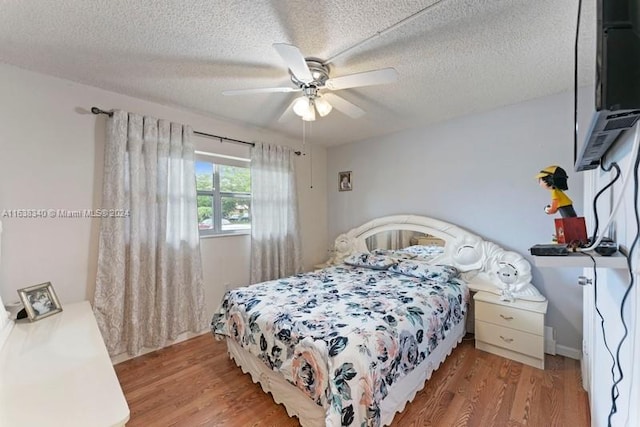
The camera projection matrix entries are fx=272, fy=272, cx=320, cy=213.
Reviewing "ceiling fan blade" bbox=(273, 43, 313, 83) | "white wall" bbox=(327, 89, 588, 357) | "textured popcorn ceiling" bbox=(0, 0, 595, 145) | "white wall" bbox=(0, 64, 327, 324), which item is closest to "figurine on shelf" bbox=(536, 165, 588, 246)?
"textured popcorn ceiling" bbox=(0, 0, 595, 145)

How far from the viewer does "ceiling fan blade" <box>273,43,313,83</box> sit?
1.36 m

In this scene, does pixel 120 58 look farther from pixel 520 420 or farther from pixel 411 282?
pixel 520 420

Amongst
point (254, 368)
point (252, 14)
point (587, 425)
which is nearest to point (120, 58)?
point (252, 14)

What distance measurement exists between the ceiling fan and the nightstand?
2.09 metres

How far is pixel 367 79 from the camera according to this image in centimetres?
168

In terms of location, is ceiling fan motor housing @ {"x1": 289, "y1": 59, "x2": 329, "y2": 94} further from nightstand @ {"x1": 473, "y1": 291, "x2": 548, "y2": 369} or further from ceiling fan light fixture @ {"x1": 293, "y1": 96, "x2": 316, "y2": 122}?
nightstand @ {"x1": 473, "y1": 291, "x2": 548, "y2": 369}

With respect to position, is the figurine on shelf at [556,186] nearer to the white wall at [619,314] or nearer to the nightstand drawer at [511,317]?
the white wall at [619,314]

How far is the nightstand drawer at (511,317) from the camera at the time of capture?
221cm

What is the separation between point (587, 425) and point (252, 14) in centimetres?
304

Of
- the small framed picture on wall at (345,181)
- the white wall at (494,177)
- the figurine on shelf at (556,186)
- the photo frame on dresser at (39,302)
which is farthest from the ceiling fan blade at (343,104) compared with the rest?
the photo frame on dresser at (39,302)

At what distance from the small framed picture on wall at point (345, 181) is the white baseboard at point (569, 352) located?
2.81 m

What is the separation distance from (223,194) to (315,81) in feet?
6.08

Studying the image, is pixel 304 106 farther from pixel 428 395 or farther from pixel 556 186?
pixel 428 395

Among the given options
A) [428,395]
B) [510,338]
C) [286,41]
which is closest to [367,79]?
→ [286,41]
